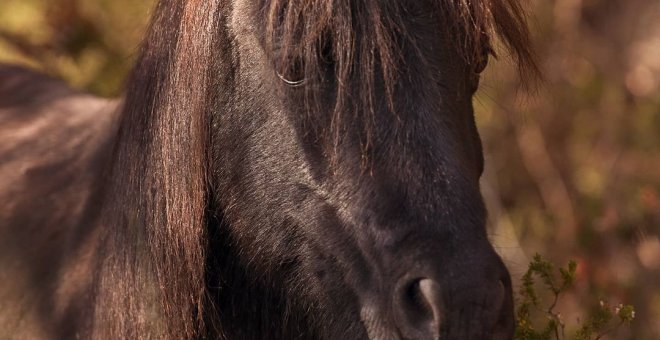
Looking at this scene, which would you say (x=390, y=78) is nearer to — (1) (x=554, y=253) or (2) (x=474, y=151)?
(2) (x=474, y=151)

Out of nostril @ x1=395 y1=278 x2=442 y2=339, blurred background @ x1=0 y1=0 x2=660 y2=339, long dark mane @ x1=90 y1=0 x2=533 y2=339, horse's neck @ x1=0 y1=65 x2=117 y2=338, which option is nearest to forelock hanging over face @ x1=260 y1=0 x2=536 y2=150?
long dark mane @ x1=90 y1=0 x2=533 y2=339

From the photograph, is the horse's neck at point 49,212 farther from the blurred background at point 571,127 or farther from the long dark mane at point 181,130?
the blurred background at point 571,127

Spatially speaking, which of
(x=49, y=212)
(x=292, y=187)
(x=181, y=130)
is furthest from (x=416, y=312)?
(x=49, y=212)

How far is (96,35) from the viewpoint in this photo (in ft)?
18.7

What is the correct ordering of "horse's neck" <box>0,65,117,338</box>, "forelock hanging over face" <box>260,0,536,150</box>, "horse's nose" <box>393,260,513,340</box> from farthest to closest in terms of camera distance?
"horse's neck" <box>0,65,117,338</box> → "forelock hanging over face" <box>260,0,536,150</box> → "horse's nose" <box>393,260,513,340</box>

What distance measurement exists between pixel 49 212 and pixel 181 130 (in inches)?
30.1

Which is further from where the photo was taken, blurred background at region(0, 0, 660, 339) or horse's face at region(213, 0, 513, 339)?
blurred background at region(0, 0, 660, 339)

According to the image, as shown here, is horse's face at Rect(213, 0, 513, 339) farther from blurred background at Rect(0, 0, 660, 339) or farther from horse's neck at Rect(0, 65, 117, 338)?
blurred background at Rect(0, 0, 660, 339)

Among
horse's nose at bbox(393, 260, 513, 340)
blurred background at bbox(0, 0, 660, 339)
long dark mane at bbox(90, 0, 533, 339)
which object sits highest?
long dark mane at bbox(90, 0, 533, 339)

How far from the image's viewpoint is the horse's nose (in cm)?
189

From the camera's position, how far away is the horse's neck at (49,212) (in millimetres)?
2754

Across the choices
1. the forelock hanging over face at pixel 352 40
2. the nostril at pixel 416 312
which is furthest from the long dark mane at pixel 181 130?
the nostril at pixel 416 312

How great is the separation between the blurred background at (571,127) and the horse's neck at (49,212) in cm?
174

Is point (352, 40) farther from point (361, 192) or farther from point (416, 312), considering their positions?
point (416, 312)
